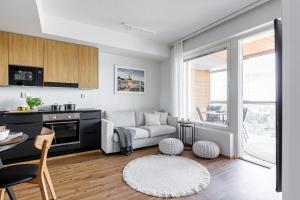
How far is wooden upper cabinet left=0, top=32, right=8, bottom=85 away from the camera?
2.98 metres

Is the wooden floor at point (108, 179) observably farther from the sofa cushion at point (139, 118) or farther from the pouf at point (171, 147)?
the sofa cushion at point (139, 118)

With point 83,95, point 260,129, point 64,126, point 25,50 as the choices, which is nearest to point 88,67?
point 83,95

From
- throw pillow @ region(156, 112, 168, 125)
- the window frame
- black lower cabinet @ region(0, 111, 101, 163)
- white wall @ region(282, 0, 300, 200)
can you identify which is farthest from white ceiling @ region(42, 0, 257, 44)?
white wall @ region(282, 0, 300, 200)

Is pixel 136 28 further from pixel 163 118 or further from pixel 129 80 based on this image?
pixel 163 118

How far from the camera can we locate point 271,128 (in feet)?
11.8

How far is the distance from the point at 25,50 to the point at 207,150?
13.0 ft

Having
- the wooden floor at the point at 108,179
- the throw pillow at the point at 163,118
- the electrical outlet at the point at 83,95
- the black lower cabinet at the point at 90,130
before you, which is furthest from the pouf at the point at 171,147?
the electrical outlet at the point at 83,95

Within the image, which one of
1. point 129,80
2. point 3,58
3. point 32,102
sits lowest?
point 32,102

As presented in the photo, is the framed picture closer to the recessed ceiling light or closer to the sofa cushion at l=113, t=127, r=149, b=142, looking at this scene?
the recessed ceiling light

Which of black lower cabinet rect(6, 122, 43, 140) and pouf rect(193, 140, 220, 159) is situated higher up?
black lower cabinet rect(6, 122, 43, 140)

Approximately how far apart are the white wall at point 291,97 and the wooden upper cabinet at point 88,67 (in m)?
3.85

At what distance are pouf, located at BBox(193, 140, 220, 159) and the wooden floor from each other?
0.32ft

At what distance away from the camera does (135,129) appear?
383 cm

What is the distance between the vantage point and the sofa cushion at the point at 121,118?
160 inches
